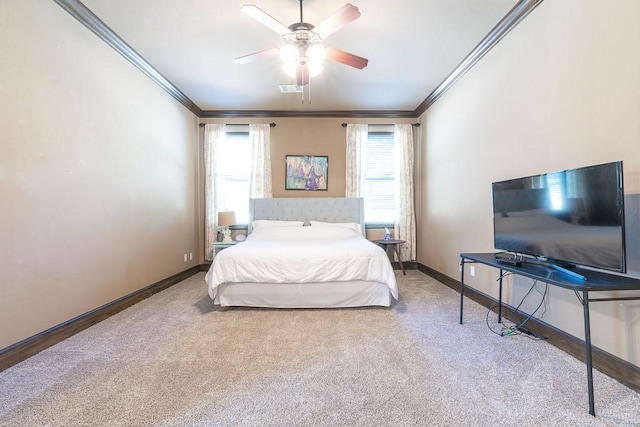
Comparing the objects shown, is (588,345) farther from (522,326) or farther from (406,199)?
(406,199)

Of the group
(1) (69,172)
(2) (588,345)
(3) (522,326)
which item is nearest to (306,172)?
(1) (69,172)

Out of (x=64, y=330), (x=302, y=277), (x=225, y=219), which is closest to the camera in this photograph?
(x=64, y=330)

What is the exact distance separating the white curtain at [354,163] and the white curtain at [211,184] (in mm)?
2399

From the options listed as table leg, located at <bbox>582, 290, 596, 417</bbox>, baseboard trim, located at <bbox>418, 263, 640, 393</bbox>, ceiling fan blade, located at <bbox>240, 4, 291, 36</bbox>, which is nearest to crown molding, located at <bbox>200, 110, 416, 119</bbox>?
ceiling fan blade, located at <bbox>240, 4, 291, 36</bbox>

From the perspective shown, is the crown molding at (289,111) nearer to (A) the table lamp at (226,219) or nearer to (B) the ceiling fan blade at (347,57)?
(B) the ceiling fan blade at (347,57)

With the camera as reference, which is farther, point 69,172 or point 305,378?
point 69,172

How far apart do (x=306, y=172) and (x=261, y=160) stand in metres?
0.87

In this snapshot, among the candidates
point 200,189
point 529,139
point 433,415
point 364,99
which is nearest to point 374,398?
point 433,415

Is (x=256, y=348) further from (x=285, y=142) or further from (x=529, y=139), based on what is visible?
(x=285, y=142)

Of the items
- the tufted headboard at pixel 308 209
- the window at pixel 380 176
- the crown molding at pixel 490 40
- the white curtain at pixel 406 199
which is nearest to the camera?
the crown molding at pixel 490 40

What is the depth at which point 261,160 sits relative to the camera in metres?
5.46

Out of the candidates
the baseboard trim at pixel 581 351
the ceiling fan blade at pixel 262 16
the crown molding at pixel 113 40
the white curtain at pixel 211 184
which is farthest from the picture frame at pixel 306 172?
the baseboard trim at pixel 581 351

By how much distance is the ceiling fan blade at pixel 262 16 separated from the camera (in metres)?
2.26

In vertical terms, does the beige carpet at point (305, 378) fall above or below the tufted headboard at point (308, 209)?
below
